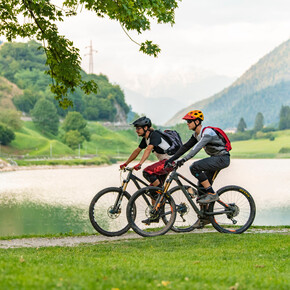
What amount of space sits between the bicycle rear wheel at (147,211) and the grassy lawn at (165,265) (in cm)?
31

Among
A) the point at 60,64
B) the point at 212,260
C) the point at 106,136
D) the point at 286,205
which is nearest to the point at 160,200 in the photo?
the point at 212,260

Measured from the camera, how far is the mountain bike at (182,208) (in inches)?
429

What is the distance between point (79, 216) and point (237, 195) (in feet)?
83.3

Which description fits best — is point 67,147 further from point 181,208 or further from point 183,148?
point 183,148

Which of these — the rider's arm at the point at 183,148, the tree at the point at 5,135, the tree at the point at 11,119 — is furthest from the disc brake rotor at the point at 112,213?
the tree at the point at 11,119

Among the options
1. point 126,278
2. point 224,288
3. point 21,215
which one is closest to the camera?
point 224,288

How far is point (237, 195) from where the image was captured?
11.1m

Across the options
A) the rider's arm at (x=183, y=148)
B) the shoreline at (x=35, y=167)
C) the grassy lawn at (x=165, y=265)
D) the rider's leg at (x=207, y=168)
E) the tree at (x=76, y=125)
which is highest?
the tree at (x=76, y=125)

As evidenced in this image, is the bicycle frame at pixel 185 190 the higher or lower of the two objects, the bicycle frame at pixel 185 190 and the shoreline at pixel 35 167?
the higher

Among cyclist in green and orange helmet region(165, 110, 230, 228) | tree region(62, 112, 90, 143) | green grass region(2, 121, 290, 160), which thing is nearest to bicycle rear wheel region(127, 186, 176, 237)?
cyclist in green and orange helmet region(165, 110, 230, 228)

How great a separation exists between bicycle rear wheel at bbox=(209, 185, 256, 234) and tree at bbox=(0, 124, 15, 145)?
140 meters

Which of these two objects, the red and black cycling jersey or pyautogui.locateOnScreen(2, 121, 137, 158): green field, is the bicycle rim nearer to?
the red and black cycling jersey

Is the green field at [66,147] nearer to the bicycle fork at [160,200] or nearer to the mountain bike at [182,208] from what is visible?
the mountain bike at [182,208]

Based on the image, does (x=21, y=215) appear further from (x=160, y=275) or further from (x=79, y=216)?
(x=160, y=275)
